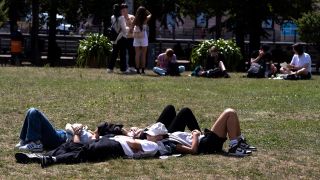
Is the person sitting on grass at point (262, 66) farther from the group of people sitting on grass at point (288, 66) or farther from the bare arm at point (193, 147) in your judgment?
the bare arm at point (193, 147)

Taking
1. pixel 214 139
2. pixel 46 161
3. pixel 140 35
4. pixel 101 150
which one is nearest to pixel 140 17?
pixel 140 35

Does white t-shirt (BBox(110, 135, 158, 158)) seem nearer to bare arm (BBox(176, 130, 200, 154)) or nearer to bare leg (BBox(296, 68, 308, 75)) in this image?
bare arm (BBox(176, 130, 200, 154))

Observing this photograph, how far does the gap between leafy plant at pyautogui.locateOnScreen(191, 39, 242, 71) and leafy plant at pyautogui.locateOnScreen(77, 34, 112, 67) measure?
9.89 ft

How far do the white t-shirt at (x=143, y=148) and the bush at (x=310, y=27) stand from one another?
947 inches

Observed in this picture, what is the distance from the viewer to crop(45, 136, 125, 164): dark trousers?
873cm

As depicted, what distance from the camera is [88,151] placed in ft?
28.9

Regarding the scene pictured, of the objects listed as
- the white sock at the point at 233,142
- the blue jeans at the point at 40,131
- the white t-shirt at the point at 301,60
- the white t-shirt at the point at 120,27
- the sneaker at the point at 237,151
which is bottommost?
the sneaker at the point at 237,151

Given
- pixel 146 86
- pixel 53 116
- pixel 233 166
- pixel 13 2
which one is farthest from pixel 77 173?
pixel 13 2

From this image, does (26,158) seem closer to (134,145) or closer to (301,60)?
(134,145)

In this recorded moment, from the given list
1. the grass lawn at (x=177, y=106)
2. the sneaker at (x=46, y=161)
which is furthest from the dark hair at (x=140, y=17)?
the sneaker at (x=46, y=161)

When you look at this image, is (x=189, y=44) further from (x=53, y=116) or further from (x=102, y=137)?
(x=102, y=137)

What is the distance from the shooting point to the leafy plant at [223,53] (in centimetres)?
2505

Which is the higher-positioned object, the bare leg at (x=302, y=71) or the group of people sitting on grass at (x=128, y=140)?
the bare leg at (x=302, y=71)

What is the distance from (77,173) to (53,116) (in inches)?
170
